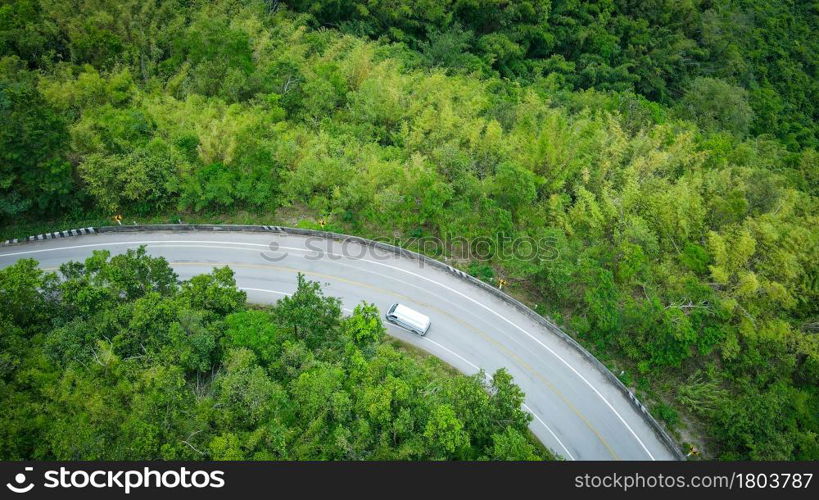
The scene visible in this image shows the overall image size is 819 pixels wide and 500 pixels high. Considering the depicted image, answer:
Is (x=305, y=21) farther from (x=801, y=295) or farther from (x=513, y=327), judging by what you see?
(x=801, y=295)

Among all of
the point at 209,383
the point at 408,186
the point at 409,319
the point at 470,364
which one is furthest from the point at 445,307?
the point at 209,383

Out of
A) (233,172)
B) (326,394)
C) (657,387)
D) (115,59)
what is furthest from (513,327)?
(115,59)

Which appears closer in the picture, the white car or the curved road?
the curved road

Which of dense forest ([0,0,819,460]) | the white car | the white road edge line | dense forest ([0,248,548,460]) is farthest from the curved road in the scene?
dense forest ([0,248,548,460])

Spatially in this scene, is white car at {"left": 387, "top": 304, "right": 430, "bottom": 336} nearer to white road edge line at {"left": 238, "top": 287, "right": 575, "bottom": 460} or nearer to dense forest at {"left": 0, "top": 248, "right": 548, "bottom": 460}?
white road edge line at {"left": 238, "top": 287, "right": 575, "bottom": 460}

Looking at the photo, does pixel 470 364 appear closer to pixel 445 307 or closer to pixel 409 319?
pixel 445 307

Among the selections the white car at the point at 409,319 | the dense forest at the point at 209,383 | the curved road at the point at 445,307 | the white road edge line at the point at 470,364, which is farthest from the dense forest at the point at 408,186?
the white road edge line at the point at 470,364
